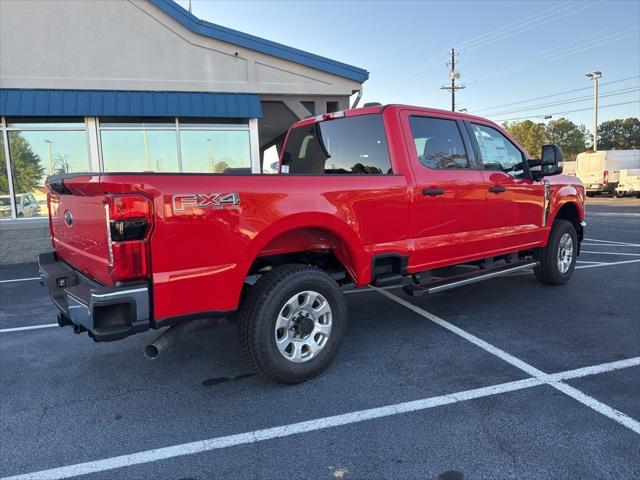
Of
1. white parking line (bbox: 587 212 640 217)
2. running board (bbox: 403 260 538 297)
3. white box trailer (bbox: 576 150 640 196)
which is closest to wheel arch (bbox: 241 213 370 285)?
running board (bbox: 403 260 538 297)

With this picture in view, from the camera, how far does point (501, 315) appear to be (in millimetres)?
4988

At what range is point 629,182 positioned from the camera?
25.9 metres

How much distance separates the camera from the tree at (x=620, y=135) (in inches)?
3130

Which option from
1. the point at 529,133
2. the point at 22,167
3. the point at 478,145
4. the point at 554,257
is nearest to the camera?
the point at 478,145

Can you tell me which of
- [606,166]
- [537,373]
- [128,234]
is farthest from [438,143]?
[606,166]

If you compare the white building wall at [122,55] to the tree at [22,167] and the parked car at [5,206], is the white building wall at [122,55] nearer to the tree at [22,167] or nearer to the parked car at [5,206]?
the tree at [22,167]

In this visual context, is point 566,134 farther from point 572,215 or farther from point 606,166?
point 572,215

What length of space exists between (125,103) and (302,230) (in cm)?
824

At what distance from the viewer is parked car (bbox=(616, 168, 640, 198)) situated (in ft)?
83.3

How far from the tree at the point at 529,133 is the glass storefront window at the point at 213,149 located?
6388 cm

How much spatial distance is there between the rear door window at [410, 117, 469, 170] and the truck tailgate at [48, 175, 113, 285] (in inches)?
106

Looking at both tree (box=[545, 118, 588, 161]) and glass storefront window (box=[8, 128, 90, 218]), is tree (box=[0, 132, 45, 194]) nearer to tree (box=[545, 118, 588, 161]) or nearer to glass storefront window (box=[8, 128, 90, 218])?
glass storefront window (box=[8, 128, 90, 218])

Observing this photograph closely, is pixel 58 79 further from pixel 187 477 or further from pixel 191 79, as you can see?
pixel 187 477

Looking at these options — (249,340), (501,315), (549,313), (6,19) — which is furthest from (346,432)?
(6,19)
